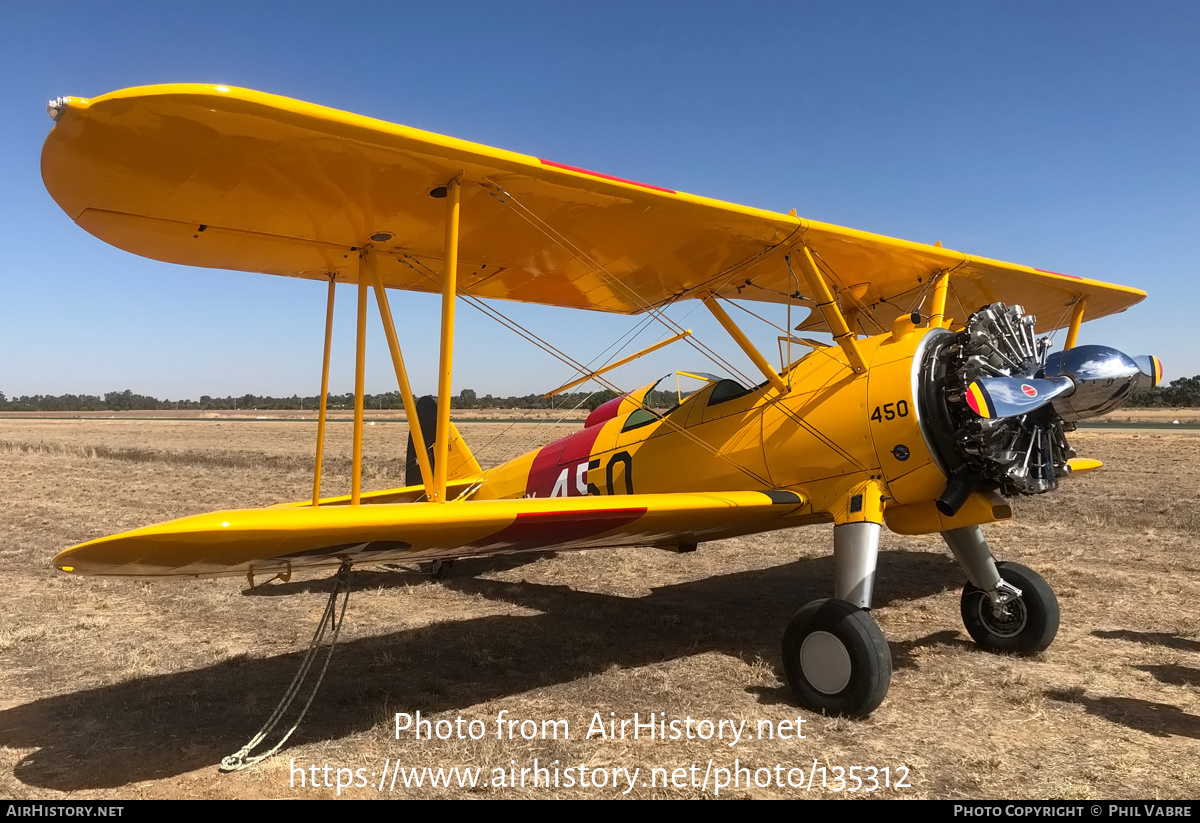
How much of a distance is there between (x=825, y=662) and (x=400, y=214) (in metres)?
3.65

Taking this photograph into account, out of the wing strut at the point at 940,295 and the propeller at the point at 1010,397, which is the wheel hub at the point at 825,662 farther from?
the wing strut at the point at 940,295

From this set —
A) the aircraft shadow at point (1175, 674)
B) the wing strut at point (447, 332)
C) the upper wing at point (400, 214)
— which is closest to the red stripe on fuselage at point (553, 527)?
the wing strut at point (447, 332)

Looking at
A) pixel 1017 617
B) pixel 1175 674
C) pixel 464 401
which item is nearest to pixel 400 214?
pixel 1017 617

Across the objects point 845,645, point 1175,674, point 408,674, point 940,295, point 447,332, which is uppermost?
point 940,295

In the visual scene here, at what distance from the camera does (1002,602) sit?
5.36 meters

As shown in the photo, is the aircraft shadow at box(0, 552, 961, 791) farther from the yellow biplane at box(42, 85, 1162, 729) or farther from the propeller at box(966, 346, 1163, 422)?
the propeller at box(966, 346, 1163, 422)

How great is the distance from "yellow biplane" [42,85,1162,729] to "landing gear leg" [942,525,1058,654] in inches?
0.6

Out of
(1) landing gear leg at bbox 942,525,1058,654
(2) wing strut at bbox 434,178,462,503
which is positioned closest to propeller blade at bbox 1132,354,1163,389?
(1) landing gear leg at bbox 942,525,1058,654

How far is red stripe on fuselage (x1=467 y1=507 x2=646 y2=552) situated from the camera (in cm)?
385

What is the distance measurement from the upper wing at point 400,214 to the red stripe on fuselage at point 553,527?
1.52 metres

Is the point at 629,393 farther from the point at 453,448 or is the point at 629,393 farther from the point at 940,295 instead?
the point at 453,448

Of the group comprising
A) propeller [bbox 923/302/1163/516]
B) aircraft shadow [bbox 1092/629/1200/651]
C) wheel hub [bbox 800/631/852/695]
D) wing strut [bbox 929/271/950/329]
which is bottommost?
aircraft shadow [bbox 1092/629/1200/651]

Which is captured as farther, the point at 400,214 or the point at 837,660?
the point at 400,214

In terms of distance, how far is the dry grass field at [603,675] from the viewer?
11.5ft
